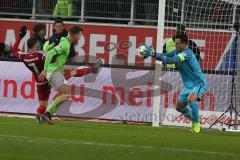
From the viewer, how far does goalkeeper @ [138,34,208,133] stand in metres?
15.5

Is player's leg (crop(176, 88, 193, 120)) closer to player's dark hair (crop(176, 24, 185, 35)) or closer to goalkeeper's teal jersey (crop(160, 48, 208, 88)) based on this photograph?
goalkeeper's teal jersey (crop(160, 48, 208, 88))

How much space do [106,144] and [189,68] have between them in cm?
481

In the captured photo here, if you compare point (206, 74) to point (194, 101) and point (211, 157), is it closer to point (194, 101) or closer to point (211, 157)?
point (194, 101)

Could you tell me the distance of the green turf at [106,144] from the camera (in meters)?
10.2

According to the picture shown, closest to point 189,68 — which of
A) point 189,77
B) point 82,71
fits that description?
point 189,77

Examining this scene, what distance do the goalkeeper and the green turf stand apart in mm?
1322

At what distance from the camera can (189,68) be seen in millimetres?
15734

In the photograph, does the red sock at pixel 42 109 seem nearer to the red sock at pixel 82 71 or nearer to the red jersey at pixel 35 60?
the red jersey at pixel 35 60

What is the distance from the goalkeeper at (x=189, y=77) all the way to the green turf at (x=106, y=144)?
1322 millimetres

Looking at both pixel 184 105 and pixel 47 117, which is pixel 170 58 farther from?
pixel 47 117

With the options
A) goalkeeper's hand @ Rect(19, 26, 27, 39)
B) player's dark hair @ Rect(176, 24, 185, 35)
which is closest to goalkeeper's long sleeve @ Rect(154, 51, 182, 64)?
player's dark hair @ Rect(176, 24, 185, 35)

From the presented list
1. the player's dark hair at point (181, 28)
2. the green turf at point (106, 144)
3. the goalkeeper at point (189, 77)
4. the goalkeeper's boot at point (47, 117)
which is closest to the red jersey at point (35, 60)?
the goalkeeper's boot at point (47, 117)

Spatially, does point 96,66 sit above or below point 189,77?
above

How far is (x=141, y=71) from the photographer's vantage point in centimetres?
1852
